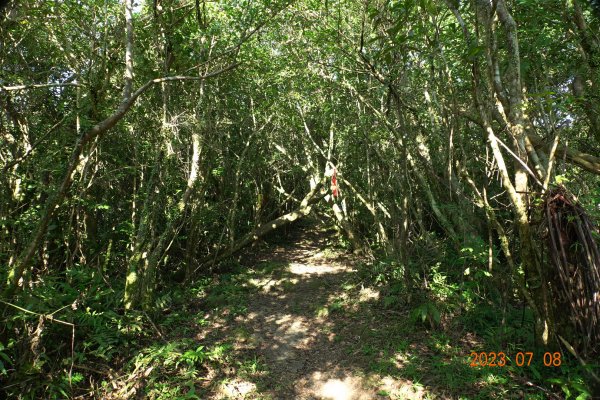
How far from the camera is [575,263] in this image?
11.4ft

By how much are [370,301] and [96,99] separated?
5.89m

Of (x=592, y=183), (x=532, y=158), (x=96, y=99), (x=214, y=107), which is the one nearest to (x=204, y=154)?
(x=214, y=107)

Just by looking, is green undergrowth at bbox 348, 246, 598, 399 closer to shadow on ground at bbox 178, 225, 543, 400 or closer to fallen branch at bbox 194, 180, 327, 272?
shadow on ground at bbox 178, 225, 543, 400

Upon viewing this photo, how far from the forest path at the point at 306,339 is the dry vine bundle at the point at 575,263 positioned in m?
2.02

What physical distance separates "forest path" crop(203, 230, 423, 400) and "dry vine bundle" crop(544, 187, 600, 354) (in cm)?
202

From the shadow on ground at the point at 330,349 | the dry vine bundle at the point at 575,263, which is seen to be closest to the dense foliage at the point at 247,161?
the dry vine bundle at the point at 575,263

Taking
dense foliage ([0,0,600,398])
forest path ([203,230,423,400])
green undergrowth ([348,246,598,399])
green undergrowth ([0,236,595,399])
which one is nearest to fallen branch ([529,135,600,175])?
dense foliage ([0,0,600,398])

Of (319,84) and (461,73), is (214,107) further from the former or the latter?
(461,73)

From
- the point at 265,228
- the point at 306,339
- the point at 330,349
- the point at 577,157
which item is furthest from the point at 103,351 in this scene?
the point at 577,157

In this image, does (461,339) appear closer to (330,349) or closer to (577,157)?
(330,349)

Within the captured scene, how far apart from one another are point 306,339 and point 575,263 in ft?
14.1

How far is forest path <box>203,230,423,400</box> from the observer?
16.0 ft

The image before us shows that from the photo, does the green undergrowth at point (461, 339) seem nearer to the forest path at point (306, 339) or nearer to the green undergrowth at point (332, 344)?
the green undergrowth at point (332, 344)

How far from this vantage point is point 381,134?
8266mm
